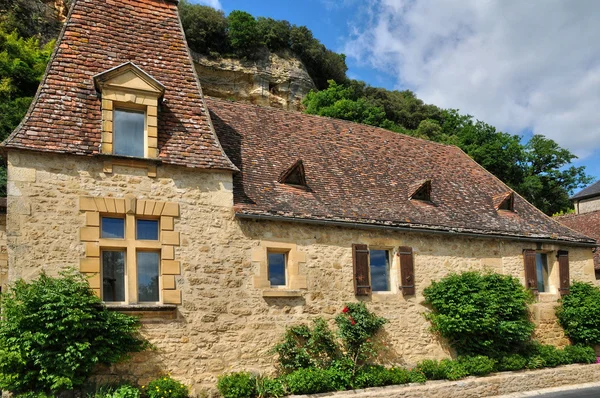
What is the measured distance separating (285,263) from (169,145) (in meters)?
3.64

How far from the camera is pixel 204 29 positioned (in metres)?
45.0

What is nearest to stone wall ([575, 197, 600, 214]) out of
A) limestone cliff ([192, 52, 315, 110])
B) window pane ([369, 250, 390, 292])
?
limestone cliff ([192, 52, 315, 110])

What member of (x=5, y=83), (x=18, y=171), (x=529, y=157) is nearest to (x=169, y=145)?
(x=18, y=171)

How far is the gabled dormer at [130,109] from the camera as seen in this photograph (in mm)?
11547

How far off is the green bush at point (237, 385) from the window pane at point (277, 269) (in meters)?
2.21

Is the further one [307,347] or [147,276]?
[307,347]

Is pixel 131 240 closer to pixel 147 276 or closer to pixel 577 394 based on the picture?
pixel 147 276

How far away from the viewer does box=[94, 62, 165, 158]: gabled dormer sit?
1155 cm

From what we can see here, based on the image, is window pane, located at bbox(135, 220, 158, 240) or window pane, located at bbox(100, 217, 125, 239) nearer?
window pane, located at bbox(100, 217, 125, 239)

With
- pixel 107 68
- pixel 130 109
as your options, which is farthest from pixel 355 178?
pixel 107 68

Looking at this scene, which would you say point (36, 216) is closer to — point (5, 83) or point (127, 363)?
point (127, 363)

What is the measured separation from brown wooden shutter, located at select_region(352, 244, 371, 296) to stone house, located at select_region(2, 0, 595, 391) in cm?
3

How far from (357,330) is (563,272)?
767 centimetres

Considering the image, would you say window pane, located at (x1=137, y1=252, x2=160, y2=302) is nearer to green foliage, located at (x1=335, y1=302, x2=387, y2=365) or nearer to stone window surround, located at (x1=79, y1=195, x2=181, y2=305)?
stone window surround, located at (x1=79, y1=195, x2=181, y2=305)
